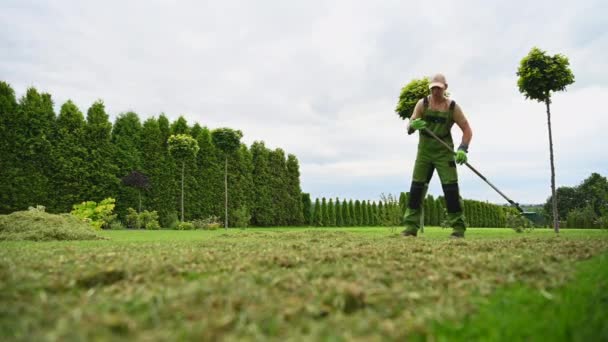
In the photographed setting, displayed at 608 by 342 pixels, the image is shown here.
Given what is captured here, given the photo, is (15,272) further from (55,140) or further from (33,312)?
(55,140)

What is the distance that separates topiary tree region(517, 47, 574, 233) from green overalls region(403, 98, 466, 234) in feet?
16.1

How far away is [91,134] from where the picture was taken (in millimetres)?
12039

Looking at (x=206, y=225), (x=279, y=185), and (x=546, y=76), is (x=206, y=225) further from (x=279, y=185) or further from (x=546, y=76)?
(x=546, y=76)

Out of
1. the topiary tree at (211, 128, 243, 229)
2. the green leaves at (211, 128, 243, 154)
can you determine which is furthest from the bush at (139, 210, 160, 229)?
the green leaves at (211, 128, 243, 154)

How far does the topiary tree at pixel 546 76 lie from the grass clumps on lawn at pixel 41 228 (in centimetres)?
928

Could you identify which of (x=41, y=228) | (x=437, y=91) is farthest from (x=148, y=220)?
(x=437, y=91)

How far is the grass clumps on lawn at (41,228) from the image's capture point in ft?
18.1

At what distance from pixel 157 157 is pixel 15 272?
1200cm

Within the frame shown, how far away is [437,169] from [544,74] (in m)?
5.49

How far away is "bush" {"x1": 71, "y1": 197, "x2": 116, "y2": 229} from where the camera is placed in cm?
1072

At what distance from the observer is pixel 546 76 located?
27.6ft

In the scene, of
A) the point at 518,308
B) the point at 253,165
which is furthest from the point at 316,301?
the point at 253,165

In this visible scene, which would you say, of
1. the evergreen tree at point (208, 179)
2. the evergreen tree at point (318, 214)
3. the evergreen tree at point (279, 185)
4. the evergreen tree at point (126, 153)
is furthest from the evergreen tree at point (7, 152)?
the evergreen tree at point (318, 214)

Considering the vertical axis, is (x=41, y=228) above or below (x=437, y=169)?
below
